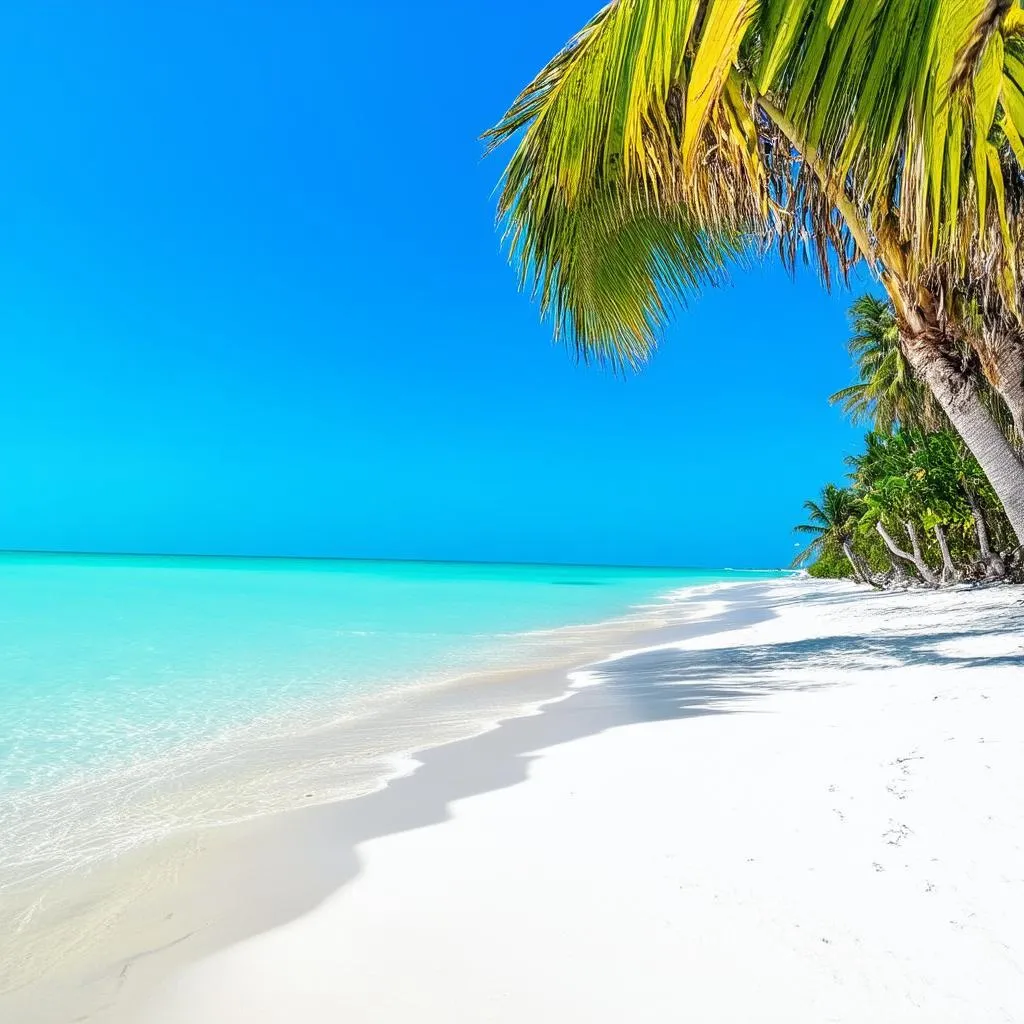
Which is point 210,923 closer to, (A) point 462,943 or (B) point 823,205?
(A) point 462,943

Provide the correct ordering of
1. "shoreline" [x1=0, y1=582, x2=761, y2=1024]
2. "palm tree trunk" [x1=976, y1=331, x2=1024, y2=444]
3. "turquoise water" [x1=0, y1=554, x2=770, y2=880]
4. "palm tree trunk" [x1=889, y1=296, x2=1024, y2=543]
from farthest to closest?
"turquoise water" [x1=0, y1=554, x2=770, y2=880] → "palm tree trunk" [x1=976, y1=331, x2=1024, y2=444] → "palm tree trunk" [x1=889, y1=296, x2=1024, y2=543] → "shoreline" [x1=0, y1=582, x2=761, y2=1024]

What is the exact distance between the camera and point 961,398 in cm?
332

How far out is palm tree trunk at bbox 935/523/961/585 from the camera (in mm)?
21203

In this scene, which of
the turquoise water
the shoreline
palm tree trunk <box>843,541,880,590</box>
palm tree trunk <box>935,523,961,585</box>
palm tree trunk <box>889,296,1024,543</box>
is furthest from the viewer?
palm tree trunk <box>843,541,880,590</box>

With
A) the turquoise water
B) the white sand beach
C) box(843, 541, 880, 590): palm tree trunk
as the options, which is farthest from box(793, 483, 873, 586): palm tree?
the white sand beach

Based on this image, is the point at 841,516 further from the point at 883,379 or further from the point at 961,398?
the point at 961,398

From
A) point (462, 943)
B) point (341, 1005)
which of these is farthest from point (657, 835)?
point (341, 1005)

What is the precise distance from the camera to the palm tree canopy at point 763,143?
174 centimetres

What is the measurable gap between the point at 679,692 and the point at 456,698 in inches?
101

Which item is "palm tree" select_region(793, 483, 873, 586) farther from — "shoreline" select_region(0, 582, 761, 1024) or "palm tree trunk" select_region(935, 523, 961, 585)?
"shoreline" select_region(0, 582, 761, 1024)

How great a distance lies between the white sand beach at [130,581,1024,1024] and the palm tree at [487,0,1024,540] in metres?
1.67

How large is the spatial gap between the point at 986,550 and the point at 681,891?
844 inches

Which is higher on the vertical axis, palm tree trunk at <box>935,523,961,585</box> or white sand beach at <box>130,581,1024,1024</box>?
palm tree trunk at <box>935,523,961,585</box>

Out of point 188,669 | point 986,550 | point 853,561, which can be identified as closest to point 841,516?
point 853,561
